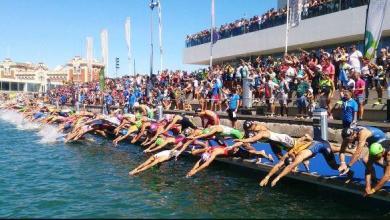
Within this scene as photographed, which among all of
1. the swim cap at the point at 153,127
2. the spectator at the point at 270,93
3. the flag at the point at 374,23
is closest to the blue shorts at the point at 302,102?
the spectator at the point at 270,93

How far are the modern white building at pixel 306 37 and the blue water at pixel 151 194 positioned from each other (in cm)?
1619

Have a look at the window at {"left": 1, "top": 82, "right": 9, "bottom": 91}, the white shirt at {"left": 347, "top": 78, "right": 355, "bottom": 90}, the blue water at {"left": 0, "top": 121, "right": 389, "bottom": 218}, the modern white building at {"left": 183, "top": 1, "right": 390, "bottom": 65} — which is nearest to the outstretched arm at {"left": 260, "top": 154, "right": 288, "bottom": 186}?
the blue water at {"left": 0, "top": 121, "right": 389, "bottom": 218}

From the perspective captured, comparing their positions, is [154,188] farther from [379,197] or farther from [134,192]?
[379,197]

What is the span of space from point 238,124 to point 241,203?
34.8 ft

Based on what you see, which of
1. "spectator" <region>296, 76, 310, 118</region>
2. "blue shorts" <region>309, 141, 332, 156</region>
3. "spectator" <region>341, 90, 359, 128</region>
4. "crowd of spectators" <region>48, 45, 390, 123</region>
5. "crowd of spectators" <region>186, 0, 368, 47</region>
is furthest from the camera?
"crowd of spectators" <region>186, 0, 368, 47</region>

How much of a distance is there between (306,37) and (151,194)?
23369 mm

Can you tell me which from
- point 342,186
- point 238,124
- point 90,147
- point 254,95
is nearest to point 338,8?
point 254,95

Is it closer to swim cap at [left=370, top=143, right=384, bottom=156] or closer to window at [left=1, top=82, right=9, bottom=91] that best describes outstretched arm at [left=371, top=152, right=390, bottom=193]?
swim cap at [left=370, top=143, right=384, bottom=156]

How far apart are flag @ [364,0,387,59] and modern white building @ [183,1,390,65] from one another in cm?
1167

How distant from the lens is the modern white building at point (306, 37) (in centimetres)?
2786

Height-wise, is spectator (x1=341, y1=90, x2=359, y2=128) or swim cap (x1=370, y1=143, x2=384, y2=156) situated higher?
spectator (x1=341, y1=90, x2=359, y2=128)

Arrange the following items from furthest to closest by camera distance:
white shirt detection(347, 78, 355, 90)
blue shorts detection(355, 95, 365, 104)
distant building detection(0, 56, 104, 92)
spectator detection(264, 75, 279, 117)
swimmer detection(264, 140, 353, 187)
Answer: distant building detection(0, 56, 104, 92), spectator detection(264, 75, 279, 117), white shirt detection(347, 78, 355, 90), blue shorts detection(355, 95, 365, 104), swimmer detection(264, 140, 353, 187)

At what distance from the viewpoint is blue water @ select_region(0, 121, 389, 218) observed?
32.9 ft

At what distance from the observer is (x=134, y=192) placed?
471 inches
